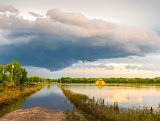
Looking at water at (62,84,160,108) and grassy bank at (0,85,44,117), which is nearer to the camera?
grassy bank at (0,85,44,117)

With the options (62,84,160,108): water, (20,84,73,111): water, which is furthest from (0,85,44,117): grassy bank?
(62,84,160,108): water

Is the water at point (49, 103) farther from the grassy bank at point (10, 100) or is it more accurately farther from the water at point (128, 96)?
the water at point (128, 96)

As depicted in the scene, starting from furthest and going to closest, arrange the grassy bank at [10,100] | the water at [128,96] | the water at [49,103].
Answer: the water at [128,96], the water at [49,103], the grassy bank at [10,100]

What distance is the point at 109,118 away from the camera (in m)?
22.5

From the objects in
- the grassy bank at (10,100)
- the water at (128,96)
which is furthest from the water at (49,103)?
the water at (128,96)

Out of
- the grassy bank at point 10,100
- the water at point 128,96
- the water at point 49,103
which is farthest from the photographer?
the water at point 128,96

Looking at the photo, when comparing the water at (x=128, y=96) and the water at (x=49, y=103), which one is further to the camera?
the water at (x=128, y=96)

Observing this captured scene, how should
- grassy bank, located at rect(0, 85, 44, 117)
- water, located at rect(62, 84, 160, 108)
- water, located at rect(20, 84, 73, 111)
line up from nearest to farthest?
grassy bank, located at rect(0, 85, 44, 117), water, located at rect(20, 84, 73, 111), water, located at rect(62, 84, 160, 108)

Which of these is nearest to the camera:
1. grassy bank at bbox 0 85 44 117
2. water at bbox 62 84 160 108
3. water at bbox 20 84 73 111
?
grassy bank at bbox 0 85 44 117

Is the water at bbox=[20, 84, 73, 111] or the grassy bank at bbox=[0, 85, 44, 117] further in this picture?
the water at bbox=[20, 84, 73, 111]

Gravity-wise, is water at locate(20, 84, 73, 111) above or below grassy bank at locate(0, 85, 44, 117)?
below

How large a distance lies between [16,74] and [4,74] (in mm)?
5840

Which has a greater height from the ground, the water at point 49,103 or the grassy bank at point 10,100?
the grassy bank at point 10,100

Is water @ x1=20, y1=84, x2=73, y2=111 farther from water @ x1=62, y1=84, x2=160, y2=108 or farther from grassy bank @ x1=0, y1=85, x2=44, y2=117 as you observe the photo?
water @ x1=62, y1=84, x2=160, y2=108
